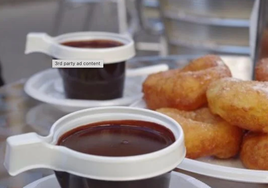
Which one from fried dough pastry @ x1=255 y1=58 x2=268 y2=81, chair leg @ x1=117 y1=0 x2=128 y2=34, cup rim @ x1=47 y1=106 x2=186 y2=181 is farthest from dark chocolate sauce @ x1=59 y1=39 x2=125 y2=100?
chair leg @ x1=117 y1=0 x2=128 y2=34

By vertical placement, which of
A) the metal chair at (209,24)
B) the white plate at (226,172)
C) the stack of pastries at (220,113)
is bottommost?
the metal chair at (209,24)

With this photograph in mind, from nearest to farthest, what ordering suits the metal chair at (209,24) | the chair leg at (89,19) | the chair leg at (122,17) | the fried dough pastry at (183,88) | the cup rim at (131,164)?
the cup rim at (131,164)
the fried dough pastry at (183,88)
the metal chair at (209,24)
the chair leg at (122,17)
the chair leg at (89,19)

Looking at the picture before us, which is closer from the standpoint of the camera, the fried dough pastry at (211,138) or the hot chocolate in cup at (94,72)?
the fried dough pastry at (211,138)

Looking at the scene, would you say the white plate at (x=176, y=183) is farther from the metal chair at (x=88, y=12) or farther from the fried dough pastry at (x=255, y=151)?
the metal chair at (x=88, y=12)

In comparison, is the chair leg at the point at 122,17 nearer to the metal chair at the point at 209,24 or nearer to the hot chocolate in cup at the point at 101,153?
the metal chair at the point at 209,24

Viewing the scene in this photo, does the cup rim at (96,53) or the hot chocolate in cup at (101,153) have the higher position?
the hot chocolate in cup at (101,153)

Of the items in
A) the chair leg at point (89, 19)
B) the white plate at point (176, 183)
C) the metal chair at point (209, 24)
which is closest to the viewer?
the white plate at point (176, 183)

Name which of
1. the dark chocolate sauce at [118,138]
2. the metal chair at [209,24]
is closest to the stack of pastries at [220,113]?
the dark chocolate sauce at [118,138]
